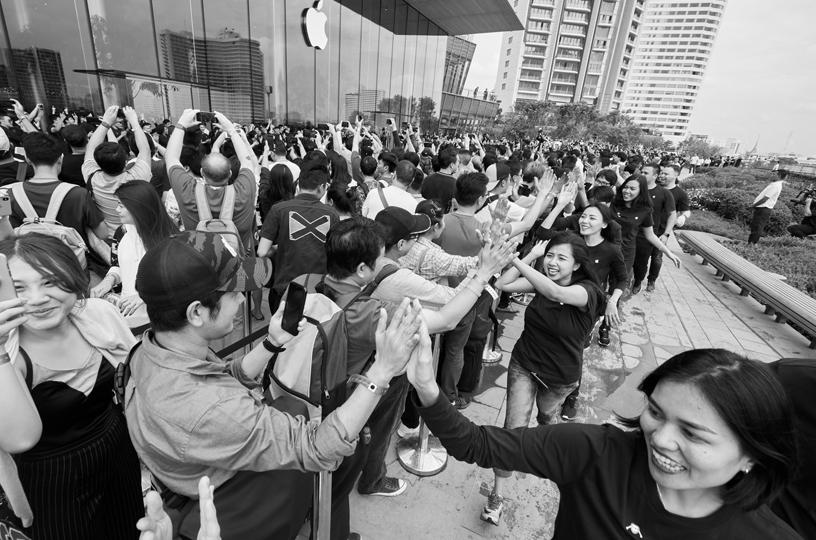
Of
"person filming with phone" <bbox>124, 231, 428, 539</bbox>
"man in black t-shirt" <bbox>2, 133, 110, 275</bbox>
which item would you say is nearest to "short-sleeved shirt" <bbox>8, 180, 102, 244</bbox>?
"man in black t-shirt" <bbox>2, 133, 110, 275</bbox>

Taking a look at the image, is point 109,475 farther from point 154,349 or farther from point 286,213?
point 286,213

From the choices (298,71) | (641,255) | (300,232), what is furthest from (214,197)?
(298,71)

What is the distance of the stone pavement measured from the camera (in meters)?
2.44

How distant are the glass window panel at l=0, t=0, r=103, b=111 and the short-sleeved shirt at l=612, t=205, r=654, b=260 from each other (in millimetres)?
11707

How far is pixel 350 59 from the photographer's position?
17.9 metres

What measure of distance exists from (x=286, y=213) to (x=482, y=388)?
255 cm

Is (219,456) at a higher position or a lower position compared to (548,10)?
lower

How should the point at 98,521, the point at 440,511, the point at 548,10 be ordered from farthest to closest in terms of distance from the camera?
the point at 548,10, the point at 440,511, the point at 98,521

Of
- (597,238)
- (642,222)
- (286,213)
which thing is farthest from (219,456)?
(642,222)

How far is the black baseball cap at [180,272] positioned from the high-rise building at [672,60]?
128 m

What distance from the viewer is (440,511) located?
251 centimetres

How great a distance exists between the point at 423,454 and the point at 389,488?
385 millimetres

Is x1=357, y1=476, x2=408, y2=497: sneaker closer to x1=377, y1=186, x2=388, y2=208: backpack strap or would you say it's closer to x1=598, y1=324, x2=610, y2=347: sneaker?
x1=377, y1=186, x2=388, y2=208: backpack strap

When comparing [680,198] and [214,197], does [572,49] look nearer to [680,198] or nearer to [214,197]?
[680,198]
